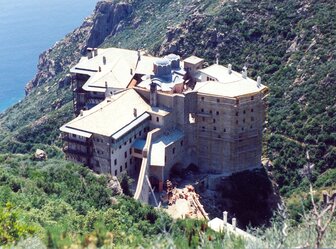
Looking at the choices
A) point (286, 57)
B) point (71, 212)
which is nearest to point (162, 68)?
point (71, 212)

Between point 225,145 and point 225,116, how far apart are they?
240 centimetres

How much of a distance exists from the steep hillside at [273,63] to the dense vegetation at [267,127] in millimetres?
105

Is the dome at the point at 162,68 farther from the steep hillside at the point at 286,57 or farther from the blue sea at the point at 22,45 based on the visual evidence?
the blue sea at the point at 22,45

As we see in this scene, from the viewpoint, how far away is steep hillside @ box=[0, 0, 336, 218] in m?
56.5

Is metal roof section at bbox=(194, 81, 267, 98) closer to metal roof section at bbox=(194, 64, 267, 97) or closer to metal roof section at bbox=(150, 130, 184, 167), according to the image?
metal roof section at bbox=(194, 64, 267, 97)

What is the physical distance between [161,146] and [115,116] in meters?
3.99

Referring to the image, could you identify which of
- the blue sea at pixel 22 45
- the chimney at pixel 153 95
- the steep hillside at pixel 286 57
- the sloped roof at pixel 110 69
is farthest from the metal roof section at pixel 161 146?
the blue sea at pixel 22 45

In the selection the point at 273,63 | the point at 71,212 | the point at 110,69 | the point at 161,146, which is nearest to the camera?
the point at 71,212

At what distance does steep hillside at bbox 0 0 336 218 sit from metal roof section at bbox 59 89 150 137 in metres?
13.4

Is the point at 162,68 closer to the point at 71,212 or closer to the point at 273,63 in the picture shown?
the point at 71,212

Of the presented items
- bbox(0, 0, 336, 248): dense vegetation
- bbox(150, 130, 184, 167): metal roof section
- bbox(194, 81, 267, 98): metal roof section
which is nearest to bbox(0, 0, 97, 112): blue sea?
bbox(0, 0, 336, 248): dense vegetation

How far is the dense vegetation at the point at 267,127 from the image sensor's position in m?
35.0

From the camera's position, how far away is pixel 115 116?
46.6 meters

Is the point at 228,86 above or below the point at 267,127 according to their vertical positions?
above
